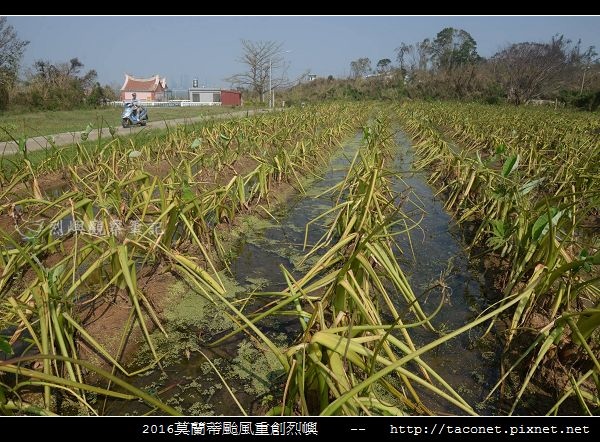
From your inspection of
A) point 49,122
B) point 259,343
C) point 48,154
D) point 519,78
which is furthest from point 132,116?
point 519,78

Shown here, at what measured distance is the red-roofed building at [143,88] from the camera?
46562 mm

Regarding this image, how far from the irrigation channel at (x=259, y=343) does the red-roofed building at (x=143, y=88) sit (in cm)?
4916

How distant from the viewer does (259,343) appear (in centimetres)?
198

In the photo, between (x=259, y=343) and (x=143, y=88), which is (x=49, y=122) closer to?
(x=259, y=343)

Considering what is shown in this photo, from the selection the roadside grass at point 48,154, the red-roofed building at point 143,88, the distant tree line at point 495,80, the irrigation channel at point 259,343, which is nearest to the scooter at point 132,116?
the roadside grass at point 48,154

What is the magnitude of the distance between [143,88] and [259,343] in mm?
52370

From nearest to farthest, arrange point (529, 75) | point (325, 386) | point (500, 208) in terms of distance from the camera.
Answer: point (325, 386)
point (500, 208)
point (529, 75)

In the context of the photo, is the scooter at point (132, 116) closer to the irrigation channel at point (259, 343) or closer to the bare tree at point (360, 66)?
the irrigation channel at point (259, 343)

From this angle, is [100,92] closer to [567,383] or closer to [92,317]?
[92,317]

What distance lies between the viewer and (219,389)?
1722 millimetres

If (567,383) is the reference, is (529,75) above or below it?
above
